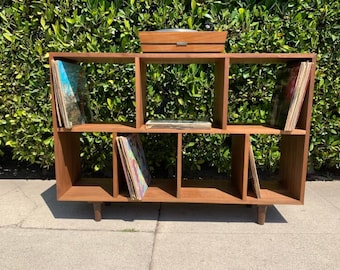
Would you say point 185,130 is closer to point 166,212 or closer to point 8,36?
point 166,212

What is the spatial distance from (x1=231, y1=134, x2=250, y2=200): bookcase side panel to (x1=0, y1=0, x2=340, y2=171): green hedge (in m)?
0.51

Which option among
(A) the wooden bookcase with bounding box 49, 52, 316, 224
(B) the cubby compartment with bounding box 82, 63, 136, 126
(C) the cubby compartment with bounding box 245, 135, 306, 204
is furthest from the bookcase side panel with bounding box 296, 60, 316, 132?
(B) the cubby compartment with bounding box 82, 63, 136, 126

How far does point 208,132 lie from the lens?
203 centimetres

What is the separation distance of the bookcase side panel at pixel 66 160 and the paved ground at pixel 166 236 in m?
0.25

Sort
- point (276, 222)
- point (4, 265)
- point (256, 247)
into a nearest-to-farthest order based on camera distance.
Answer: point (4, 265), point (256, 247), point (276, 222)

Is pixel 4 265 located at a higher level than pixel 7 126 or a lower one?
lower

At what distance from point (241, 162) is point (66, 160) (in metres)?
1.29

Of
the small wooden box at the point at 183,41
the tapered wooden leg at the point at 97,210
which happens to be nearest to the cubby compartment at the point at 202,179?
the tapered wooden leg at the point at 97,210

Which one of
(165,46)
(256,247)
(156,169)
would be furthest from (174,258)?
(156,169)

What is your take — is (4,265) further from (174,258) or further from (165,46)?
(165,46)

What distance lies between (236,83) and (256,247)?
4.92ft

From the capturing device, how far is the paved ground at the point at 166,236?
1.71 m

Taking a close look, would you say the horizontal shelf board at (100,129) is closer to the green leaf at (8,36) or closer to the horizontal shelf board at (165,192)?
the horizontal shelf board at (165,192)

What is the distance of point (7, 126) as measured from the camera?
2.93 m
